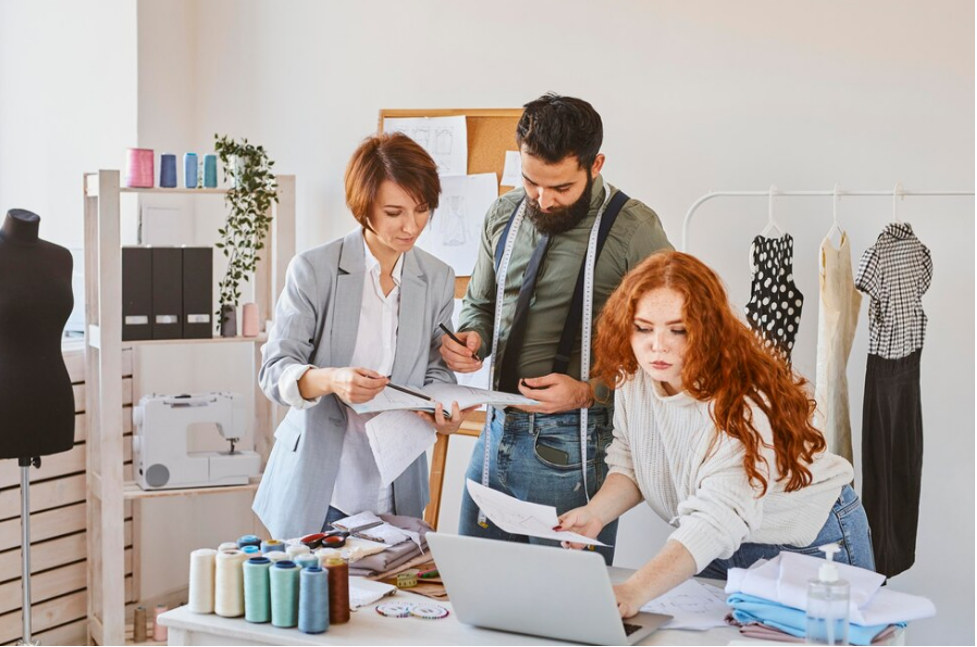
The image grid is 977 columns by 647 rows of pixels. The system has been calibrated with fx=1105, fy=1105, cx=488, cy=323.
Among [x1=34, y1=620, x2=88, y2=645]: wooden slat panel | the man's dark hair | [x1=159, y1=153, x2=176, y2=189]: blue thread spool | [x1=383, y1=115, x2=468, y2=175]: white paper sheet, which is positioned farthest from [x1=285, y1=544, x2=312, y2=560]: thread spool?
[x1=34, y1=620, x2=88, y2=645]: wooden slat panel

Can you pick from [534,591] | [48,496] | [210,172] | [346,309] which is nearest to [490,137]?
[210,172]

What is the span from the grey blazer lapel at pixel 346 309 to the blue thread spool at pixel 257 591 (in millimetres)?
612

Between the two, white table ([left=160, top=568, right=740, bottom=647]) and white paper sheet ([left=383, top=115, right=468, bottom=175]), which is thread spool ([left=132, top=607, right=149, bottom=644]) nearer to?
white paper sheet ([left=383, top=115, right=468, bottom=175])

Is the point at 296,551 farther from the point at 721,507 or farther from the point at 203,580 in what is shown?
the point at 721,507

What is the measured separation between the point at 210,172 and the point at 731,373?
7.54 feet

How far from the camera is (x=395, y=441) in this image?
2320 millimetres

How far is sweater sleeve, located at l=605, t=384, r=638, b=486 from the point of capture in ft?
7.25

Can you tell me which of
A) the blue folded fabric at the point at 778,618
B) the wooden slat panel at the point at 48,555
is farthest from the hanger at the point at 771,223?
the wooden slat panel at the point at 48,555

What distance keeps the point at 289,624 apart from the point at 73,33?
120 inches

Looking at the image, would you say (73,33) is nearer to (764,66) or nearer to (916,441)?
(764,66)

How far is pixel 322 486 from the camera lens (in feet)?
7.63

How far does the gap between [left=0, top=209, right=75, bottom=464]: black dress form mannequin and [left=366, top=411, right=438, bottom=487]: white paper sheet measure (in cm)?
140

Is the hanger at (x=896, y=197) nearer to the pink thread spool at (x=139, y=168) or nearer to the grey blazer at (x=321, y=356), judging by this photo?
the grey blazer at (x=321, y=356)

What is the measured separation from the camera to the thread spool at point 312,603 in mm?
1798
